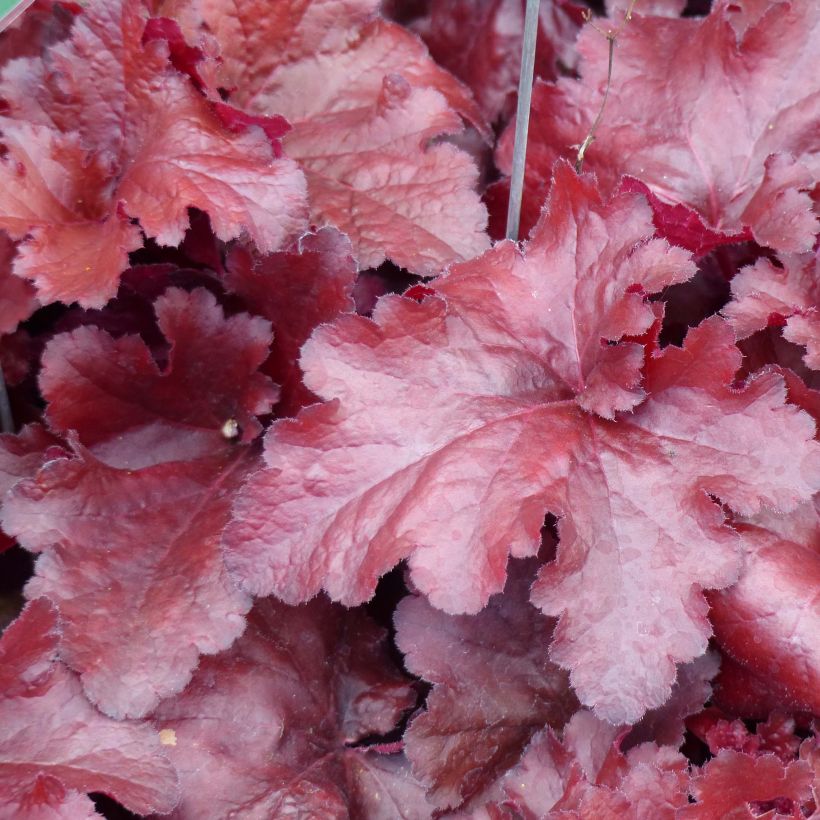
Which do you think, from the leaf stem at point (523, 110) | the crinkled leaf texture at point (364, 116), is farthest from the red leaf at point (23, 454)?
the leaf stem at point (523, 110)

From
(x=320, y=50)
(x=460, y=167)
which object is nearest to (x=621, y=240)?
(x=460, y=167)

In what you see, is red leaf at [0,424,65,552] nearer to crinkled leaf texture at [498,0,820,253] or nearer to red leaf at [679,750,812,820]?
crinkled leaf texture at [498,0,820,253]

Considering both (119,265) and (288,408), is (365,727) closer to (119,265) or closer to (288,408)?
(288,408)

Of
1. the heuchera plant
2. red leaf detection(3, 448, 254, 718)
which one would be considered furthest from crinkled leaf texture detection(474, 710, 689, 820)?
red leaf detection(3, 448, 254, 718)

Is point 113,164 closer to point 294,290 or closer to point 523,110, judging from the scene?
point 294,290

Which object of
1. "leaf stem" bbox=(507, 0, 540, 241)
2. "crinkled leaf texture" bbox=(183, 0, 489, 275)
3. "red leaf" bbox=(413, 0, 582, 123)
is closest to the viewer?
"leaf stem" bbox=(507, 0, 540, 241)

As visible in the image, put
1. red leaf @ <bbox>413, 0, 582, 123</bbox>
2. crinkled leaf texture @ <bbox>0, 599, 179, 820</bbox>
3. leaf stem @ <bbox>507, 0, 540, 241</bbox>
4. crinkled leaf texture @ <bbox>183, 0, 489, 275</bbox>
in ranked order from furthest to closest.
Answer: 1. red leaf @ <bbox>413, 0, 582, 123</bbox>
2. crinkled leaf texture @ <bbox>183, 0, 489, 275</bbox>
3. leaf stem @ <bbox>507, 0, 540, 241</bbox>
4. crinkled leaf texture @ <bbox>0, 599, 179, 820</bbox>

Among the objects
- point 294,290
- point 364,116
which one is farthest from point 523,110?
point 294,290
